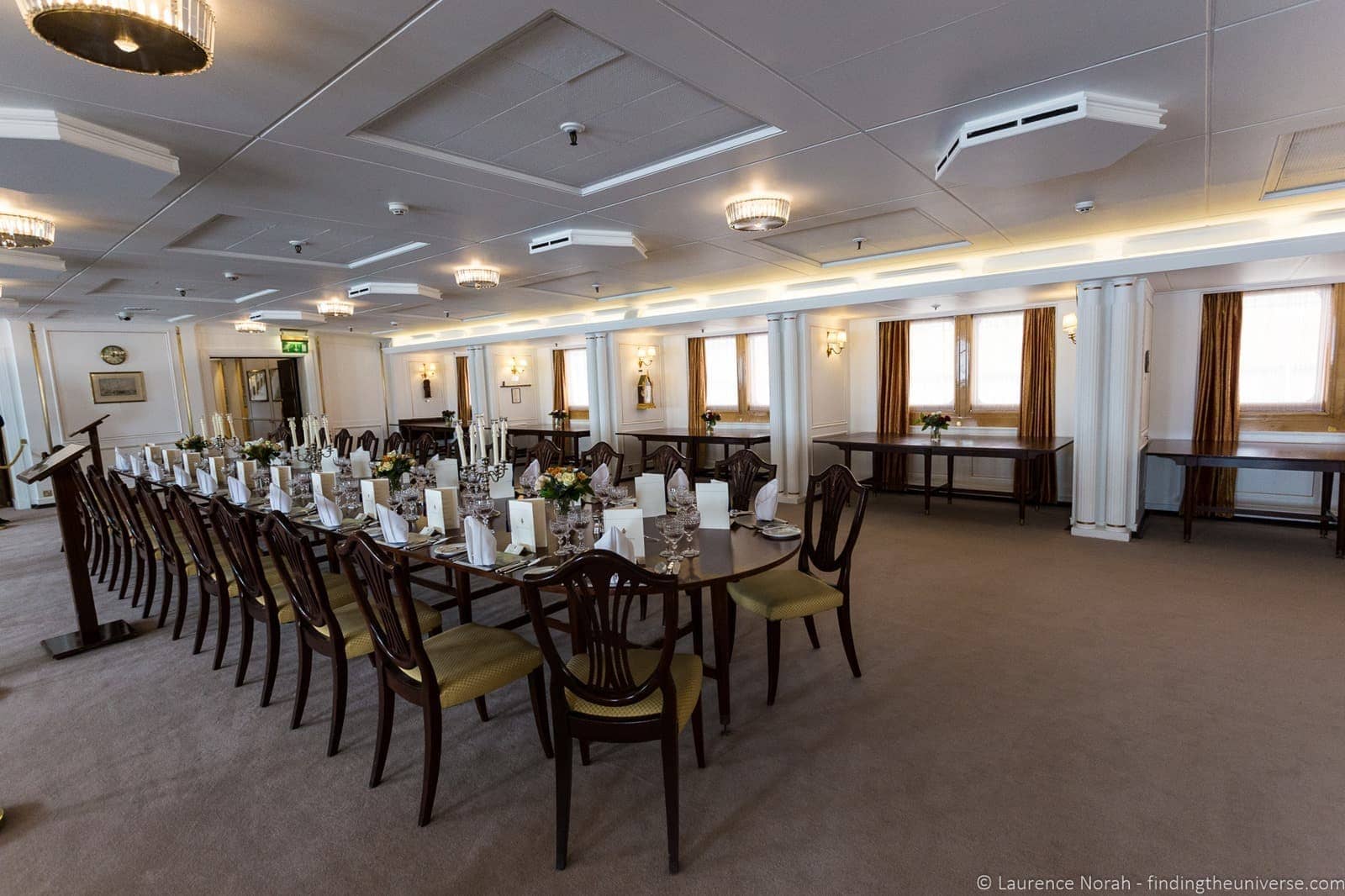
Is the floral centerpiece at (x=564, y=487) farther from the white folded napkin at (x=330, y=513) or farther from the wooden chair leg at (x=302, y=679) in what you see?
the white folded napkin at (x=330, y=513)

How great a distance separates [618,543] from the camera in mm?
2385

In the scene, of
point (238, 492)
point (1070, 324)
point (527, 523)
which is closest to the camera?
point (527, 523)

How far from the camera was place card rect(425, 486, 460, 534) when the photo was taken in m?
3.14

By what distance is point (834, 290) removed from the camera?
22.3 ft

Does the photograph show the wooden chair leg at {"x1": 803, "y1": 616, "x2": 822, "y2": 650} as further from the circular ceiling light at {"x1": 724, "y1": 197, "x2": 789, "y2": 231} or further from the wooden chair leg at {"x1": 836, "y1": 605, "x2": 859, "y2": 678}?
the circular ceiling light at {"x1": 724, "y1": 197, "x2": 789, "y2": 231}

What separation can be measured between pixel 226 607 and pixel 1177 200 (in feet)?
21.5

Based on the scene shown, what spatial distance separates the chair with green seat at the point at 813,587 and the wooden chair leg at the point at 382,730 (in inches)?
58.9

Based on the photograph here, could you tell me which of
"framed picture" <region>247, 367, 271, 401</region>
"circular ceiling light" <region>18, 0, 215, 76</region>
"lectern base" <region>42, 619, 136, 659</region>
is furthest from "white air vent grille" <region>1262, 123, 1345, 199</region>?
"framed picture" <region>247, 367, 271, 401</region>

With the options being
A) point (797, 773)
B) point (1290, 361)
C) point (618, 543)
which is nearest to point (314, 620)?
point (618, 543)

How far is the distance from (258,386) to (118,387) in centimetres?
383

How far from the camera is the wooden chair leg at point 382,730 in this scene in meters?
2.34

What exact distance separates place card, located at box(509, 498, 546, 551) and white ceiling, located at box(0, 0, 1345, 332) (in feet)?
5.72

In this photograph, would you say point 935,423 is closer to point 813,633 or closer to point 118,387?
point 813,633

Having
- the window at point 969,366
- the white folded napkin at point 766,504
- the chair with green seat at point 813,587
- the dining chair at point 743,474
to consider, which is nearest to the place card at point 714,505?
the white folded napkin at point 766,504
